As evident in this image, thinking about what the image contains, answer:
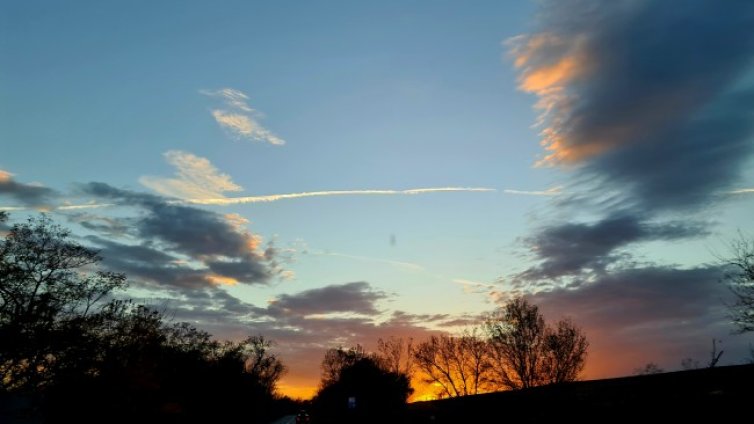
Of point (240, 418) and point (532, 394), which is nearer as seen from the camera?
point (532, 394)

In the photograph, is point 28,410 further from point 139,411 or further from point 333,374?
point 333,374

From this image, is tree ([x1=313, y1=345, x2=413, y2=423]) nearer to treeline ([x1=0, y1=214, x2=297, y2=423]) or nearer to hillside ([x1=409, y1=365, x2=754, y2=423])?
treeline ([x1=0, y1=214, x2=297, y2=423])

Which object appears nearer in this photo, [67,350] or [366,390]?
[67,350]

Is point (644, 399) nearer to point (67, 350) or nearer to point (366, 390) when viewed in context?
point (67, 350)

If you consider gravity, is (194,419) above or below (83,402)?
below

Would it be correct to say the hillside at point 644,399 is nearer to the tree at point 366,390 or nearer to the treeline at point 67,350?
the treeline at point 67,350

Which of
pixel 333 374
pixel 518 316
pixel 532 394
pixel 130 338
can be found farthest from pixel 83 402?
pixel 333 374

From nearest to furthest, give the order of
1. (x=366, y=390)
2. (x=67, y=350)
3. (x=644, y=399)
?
1. (x=644, y=399)
2. (x=67, y=350)
3. (x=366, y=390)

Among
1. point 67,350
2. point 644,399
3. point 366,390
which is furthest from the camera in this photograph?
point 366,390

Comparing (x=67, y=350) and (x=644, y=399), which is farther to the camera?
(x=67, y=350)

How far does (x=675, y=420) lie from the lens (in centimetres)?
1096

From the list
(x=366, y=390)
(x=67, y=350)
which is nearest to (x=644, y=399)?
(x=67, y=350)

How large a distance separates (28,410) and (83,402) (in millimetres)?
3616

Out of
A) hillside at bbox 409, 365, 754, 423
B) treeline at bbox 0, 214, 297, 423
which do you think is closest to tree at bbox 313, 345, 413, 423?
treeline at bbox 0, 214, 297, 423
